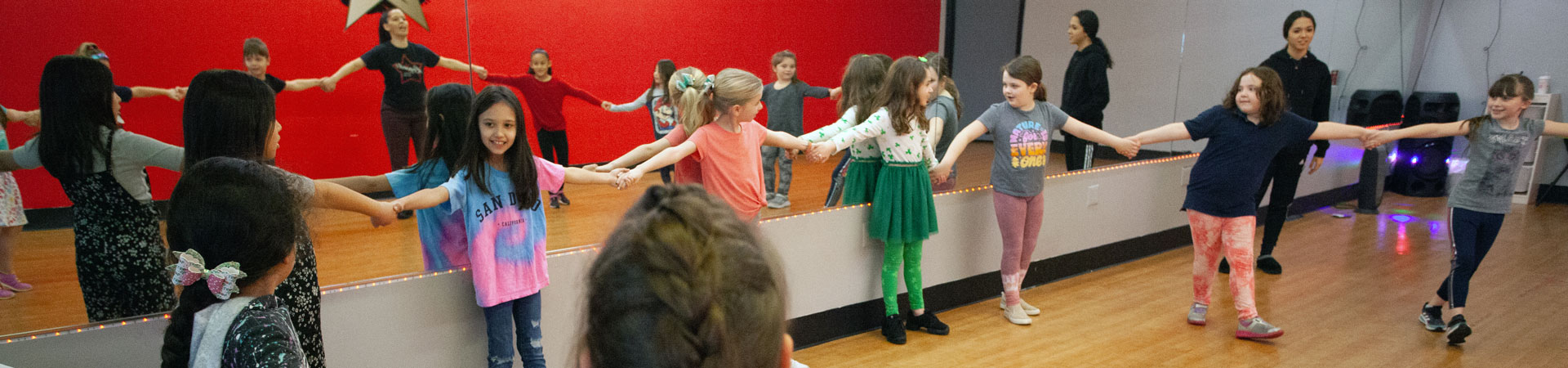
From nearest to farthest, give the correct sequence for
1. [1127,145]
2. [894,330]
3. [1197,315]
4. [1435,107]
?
[894,330]
[1197,315]
[1127,145]
[1435,107]

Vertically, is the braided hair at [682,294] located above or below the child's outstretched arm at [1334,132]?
above

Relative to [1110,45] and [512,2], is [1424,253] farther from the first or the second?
[512,2]

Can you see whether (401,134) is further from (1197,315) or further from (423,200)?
(1197,315)

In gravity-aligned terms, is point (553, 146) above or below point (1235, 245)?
above

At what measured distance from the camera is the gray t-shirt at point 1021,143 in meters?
3.69

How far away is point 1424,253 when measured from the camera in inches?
201

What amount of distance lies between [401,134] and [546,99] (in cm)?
44

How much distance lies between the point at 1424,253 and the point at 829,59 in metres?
3.95

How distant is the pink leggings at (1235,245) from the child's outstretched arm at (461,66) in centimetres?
290

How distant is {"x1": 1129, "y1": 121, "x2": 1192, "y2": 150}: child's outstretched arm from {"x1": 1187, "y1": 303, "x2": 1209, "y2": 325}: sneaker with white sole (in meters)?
0.74

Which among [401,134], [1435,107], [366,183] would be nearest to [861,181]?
[401,134]

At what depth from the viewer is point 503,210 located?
2.43 metres

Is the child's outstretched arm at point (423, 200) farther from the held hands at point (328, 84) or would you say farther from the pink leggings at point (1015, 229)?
the pink leggings at point (1015, 229)

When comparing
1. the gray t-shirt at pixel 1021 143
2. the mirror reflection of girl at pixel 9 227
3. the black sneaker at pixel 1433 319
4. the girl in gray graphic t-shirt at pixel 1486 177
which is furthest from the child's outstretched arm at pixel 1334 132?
the mirror reflection of girl at pixel 9 227
